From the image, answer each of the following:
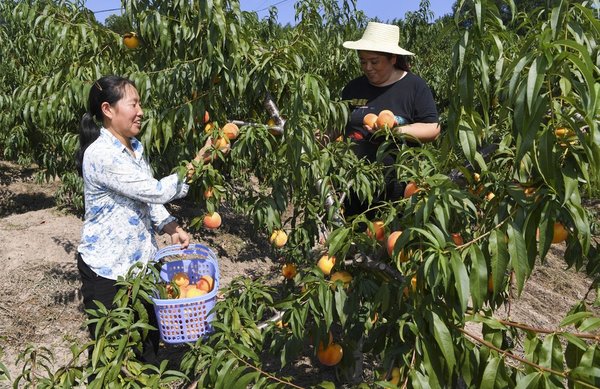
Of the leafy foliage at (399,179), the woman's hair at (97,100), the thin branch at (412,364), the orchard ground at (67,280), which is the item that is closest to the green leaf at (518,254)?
the leafy foliage at (399,179)

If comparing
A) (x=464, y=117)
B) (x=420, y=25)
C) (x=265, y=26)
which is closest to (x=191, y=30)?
(x=464, y=117)

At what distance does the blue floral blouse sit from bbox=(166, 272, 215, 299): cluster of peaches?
0.52 ft

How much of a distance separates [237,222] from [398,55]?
345 centimetres

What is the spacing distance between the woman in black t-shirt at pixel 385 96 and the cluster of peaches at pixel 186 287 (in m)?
0.77

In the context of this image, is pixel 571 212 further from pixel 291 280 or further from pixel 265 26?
pixel 265 26

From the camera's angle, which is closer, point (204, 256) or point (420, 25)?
point (204, 256)

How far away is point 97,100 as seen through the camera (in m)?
2.00

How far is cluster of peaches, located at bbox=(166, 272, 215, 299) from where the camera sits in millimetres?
1974

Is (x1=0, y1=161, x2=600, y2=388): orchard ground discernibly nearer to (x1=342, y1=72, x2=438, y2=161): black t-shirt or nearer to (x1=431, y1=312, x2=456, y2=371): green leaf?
(x1=342, y1=72, x2=438, y2=161): black t-shirt

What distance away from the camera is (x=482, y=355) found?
3.91ft

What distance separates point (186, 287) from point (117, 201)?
0.43 metres

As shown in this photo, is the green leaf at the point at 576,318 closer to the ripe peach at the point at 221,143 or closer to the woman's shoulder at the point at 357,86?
the ripe peach at the point at 221,143

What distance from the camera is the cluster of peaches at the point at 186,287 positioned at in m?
1.97

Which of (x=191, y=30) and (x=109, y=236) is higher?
(x=191, y=30)
